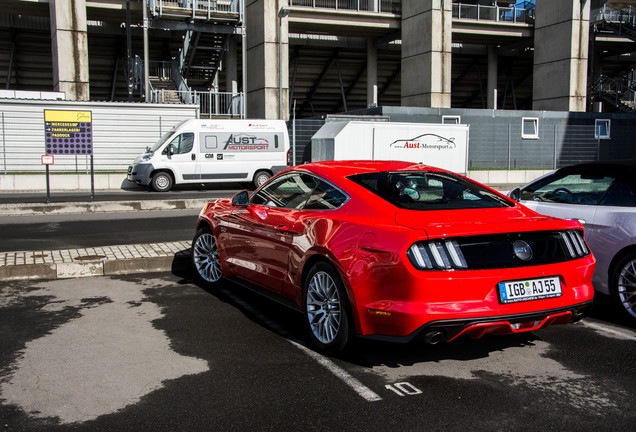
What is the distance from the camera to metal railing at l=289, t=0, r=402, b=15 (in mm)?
36516

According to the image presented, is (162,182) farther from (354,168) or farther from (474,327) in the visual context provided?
(474,327)

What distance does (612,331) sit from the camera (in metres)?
5.31

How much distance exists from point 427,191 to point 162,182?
17731mm

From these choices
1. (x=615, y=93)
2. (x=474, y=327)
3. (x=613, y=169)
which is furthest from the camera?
(x=615, y=93)

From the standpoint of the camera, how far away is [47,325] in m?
5.45

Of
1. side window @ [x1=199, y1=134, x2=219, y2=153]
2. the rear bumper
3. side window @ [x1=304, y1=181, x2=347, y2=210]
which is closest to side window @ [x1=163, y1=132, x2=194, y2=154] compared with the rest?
side window @ [x1=199, y1=134, x2=219, y2=153]

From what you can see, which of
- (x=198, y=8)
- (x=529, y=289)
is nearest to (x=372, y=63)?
→ (x=198, y=8)

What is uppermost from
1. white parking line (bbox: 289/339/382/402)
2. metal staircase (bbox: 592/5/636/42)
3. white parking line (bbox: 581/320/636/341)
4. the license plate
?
metal staircase (bbox: 592/5/636/42)

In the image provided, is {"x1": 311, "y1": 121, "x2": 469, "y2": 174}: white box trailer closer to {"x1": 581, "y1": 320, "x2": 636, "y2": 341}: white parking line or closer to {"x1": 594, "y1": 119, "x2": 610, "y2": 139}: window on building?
{"x1": 594, "y1": 119, "x2": 610, "y2": 139}: window on building

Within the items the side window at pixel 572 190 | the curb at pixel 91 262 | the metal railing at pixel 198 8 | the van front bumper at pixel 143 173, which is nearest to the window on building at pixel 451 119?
the metal railing at pixel 198 8

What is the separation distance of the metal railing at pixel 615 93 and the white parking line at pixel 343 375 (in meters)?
44.0

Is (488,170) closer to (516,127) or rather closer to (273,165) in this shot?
(516,127)

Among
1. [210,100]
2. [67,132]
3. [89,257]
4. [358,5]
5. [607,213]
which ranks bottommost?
[89,257]

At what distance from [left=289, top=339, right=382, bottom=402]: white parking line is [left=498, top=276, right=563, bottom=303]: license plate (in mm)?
1086
